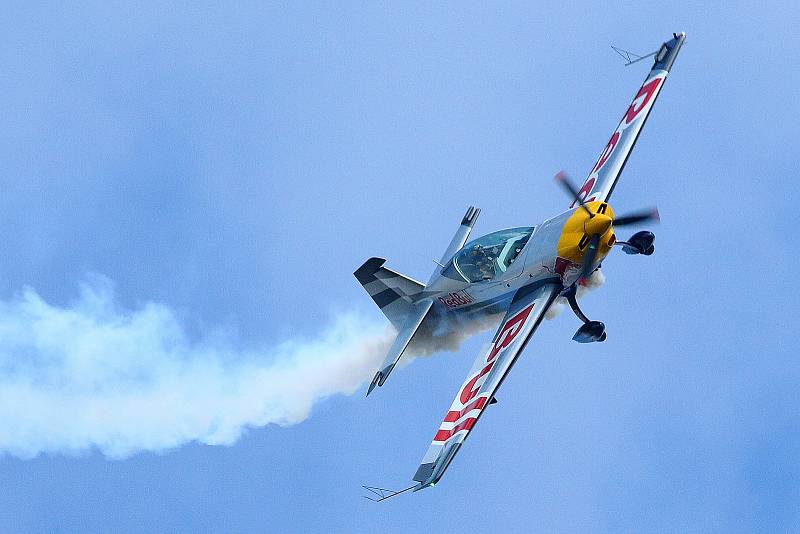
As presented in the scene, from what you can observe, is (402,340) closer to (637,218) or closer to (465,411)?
(465,411)

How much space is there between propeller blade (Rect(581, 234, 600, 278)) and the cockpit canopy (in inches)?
98.3

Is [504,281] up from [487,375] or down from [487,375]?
up

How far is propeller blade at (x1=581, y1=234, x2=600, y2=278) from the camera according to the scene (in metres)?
43.7

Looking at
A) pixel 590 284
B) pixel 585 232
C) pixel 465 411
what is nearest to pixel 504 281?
pixel 590 284

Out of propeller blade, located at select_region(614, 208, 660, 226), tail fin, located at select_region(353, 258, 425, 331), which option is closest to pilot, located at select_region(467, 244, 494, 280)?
tail fin, located at select_region(353, 258, 425, 331)

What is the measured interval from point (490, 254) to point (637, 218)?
4684 mm

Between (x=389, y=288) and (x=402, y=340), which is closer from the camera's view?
(x=402, y=340)

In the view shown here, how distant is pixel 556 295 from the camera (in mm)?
44938

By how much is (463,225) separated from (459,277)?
3745 mm

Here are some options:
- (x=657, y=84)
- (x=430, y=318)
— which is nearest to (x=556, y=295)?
(x=430, y=318)

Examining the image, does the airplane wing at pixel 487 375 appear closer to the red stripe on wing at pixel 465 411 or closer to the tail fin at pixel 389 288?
the red stripe on wing at pixel 465 411

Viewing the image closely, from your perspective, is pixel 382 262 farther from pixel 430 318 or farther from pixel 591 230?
pixel 591 230

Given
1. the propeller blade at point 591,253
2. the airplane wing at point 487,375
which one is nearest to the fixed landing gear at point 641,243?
the propeller blade at point 591,253

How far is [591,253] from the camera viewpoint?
4372 centimetres
